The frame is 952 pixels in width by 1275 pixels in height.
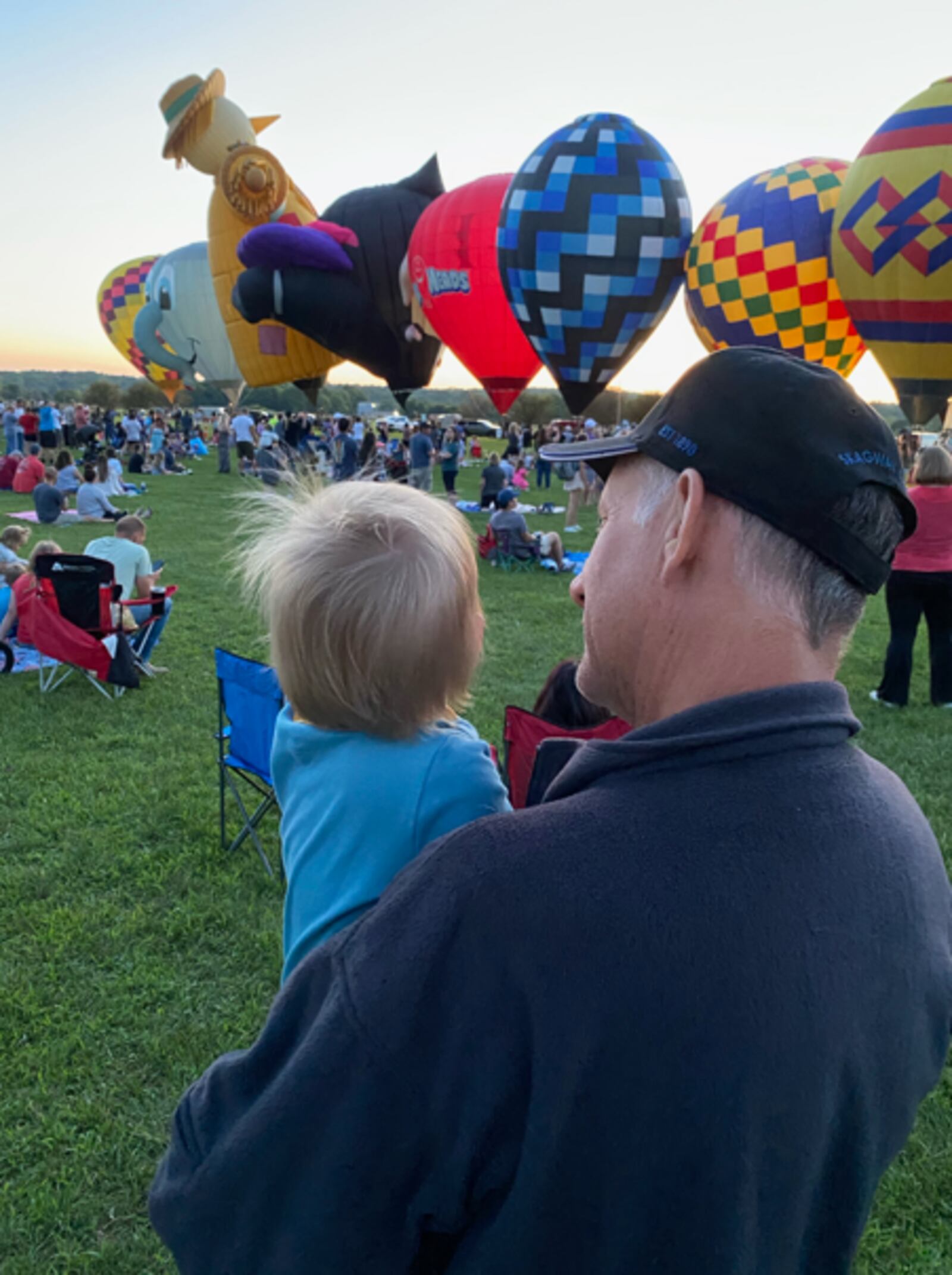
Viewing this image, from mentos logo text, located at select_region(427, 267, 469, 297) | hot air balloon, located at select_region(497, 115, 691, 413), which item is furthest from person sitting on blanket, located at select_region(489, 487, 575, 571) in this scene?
mentos logo text, located at select_region(427, 267, 469, 297)

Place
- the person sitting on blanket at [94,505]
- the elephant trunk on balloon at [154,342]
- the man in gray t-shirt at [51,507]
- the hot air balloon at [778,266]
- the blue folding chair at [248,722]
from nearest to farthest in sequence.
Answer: the blue folding chair at [248,722], the hot air balloon at [778,266], the man in gray t-shirt at [51,507], the person sitting on blanket at [94,505], the elephant trunk on balloon at [154,342]

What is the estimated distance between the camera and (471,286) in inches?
555

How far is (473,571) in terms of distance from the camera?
1.51 meters

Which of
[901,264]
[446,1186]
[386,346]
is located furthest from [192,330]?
[446,1186]

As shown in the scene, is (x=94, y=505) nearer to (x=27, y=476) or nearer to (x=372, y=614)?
(x=27, y=476)

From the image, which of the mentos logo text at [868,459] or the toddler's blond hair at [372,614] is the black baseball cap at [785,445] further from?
the toddler's blond hair at [372,614]

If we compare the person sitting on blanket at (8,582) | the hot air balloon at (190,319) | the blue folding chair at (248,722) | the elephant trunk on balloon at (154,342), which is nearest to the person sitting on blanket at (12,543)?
the person sitting on blanket at (8,582)

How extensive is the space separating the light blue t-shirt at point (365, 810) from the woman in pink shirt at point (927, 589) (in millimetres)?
5139

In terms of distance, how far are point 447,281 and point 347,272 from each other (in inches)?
144

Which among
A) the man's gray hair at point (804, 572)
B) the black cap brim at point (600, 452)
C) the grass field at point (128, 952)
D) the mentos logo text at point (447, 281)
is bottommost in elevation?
the grass field at point (128, 952)

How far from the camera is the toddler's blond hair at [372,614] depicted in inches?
54.6

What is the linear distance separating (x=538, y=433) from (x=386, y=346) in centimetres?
1348

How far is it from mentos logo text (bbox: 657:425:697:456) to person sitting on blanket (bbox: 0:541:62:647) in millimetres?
5973

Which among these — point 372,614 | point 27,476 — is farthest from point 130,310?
point 372,614
